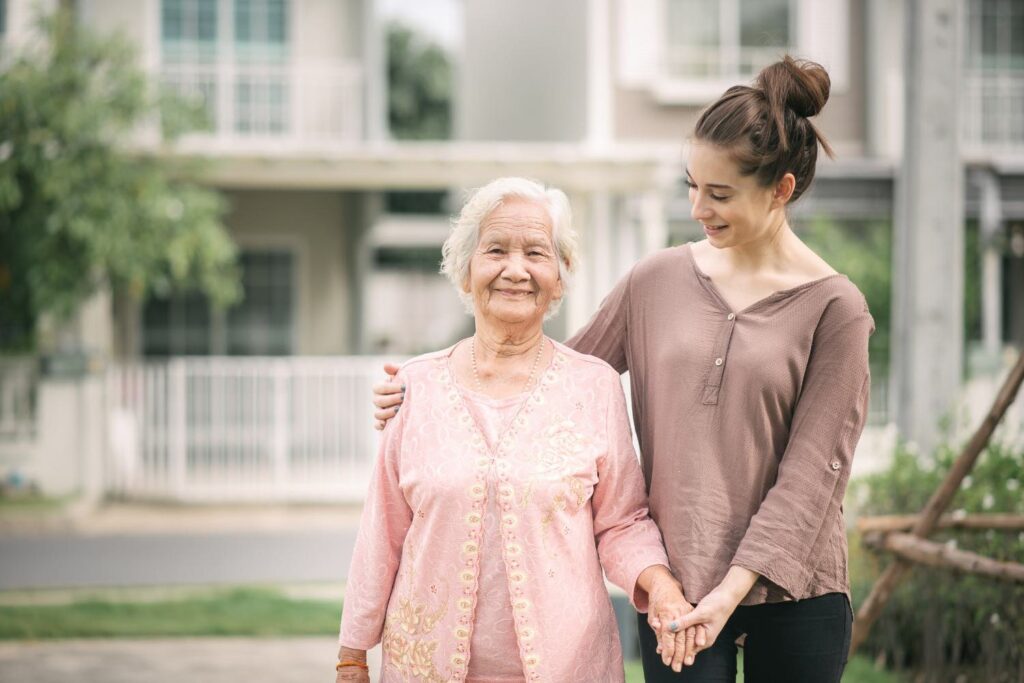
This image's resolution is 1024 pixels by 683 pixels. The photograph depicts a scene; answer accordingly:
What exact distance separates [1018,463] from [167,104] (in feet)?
27.2

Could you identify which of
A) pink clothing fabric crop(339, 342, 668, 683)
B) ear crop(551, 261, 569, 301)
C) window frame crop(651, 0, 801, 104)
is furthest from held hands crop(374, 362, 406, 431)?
window frame crop(651, 0, 801, 104)

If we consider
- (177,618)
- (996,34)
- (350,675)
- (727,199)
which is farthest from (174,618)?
(996,34)

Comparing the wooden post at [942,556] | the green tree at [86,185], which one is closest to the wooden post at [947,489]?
the wooden post at [942,556]

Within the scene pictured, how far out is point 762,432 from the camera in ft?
8.27

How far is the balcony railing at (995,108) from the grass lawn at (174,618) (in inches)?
430

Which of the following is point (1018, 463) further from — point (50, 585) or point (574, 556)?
point (50, 585)

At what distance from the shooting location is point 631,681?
5211 mm

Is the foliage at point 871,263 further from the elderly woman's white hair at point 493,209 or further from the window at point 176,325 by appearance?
the elderly woman's white hair at point 493,209

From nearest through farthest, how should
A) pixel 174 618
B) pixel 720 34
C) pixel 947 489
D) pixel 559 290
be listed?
pixel 559 290
pixel 947 489
pixel 174 618
pixel 720 34

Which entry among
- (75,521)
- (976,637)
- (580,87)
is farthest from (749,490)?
(580,87)

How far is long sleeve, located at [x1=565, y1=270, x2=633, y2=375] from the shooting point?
2775mm

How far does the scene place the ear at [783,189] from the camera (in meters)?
2.49

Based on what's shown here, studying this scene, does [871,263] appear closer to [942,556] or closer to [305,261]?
[305,261]

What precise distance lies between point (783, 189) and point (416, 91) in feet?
127
